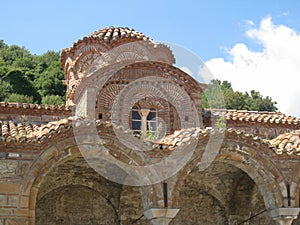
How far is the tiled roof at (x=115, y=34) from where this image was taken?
13734 millimetres

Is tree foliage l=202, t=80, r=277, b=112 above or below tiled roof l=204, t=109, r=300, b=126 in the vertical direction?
above

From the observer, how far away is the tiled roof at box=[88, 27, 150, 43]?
1373 cm

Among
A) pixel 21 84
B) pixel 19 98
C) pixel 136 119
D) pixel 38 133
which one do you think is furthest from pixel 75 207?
pixel 21 84

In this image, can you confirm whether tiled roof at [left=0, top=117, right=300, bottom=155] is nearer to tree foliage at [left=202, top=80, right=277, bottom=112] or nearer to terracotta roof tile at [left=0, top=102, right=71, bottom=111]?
terracotta roof tile at [left=0, top=102, right=71, bottom=111]

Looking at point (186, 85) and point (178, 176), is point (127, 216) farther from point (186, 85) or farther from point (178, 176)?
point (186, 85)

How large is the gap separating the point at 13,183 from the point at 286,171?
16.1 feet

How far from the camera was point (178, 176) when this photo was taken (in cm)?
873

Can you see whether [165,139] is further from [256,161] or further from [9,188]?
[9,188]

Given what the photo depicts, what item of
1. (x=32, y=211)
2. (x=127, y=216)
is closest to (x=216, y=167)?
(x=127, y=216)

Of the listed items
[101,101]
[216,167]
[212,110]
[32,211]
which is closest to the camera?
[32,211]

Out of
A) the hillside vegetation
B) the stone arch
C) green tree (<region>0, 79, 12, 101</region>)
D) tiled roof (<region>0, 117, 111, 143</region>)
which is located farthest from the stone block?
green tree (<region>0, 79, 12, 101</region>)

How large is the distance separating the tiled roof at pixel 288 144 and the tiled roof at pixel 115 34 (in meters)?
5.37

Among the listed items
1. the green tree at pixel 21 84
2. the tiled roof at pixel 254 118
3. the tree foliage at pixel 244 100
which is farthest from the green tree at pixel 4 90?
the tiled roof at pixel 254 118

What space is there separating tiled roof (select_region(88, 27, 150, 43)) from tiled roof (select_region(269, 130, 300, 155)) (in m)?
5.37
